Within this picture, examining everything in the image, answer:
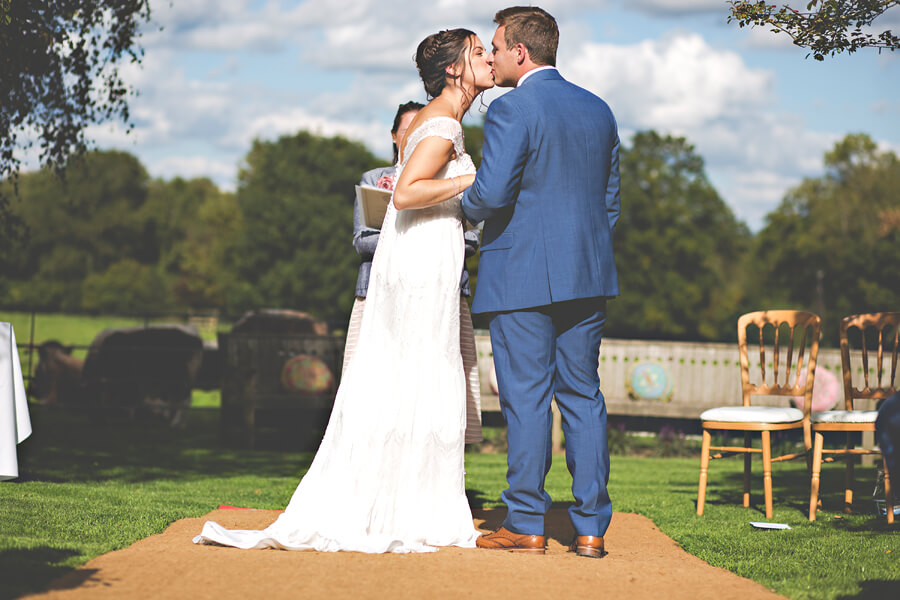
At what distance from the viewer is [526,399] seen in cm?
459

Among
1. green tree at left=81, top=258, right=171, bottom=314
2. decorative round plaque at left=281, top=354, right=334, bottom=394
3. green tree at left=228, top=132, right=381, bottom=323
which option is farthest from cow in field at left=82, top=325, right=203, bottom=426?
green tree at left=81, top=258, right=171, bottom=314

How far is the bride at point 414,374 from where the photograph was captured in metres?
4.64

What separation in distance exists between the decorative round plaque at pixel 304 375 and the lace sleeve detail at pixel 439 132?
340 inches

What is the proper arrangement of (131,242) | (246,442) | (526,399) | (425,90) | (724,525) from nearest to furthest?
1. (526,399)
2. (425,90)
3. (724,525)
4. (246,442)
5. (131,242)

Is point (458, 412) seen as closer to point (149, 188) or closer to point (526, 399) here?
point (526, 399)

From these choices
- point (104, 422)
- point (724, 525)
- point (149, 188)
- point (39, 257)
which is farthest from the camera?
point (149, 188)

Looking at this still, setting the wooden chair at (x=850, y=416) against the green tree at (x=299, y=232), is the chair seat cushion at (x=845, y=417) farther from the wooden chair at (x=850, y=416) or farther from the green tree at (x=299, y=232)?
the green tree at (x=299, y=232)

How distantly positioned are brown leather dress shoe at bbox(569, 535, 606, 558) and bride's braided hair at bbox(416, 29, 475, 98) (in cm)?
232

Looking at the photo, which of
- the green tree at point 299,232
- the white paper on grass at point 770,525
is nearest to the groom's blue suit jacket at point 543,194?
the white paper on grass at point 770,525

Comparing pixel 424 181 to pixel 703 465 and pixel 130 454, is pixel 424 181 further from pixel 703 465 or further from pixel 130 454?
pixel 130 454

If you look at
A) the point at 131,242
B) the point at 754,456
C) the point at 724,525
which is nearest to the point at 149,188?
the point at 131,242

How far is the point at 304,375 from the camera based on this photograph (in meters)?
13.2

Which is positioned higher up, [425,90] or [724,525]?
[425,90]

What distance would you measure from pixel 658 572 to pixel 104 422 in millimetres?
12724
